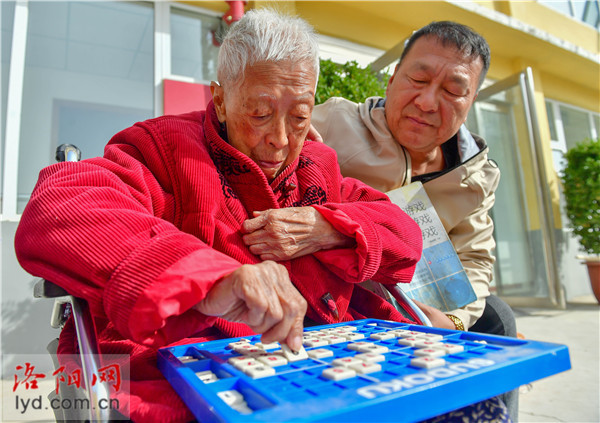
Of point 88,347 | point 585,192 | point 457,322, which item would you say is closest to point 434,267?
point 457,322

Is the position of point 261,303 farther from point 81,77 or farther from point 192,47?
point 192,47

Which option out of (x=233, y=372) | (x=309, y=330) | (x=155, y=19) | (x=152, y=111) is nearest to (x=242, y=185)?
(x=309, y=330)

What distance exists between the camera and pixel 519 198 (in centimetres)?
584

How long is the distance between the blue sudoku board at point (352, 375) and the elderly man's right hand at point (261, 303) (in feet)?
0.17

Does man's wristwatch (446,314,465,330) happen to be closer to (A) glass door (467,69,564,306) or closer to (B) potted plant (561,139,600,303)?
(A) glass door (467,69,564,306)

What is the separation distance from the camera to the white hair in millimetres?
1150

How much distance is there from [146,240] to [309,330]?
48 centimetres

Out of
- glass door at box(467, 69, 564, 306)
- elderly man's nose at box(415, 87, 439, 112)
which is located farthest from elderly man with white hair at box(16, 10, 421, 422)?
glass door at box(467, 69, 564, 306)

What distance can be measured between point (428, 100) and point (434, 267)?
31.3 inches

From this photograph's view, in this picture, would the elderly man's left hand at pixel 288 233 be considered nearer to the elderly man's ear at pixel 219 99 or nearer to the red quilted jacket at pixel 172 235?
the red quilted jacket at pixel 172 235

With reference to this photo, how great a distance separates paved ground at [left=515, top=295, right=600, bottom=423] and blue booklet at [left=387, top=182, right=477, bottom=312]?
1102mm

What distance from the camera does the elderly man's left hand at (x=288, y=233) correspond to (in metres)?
1.12

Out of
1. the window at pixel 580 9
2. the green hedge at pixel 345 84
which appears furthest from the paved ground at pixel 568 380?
the window at pixel 580 9

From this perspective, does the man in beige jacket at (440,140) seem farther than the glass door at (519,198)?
No
